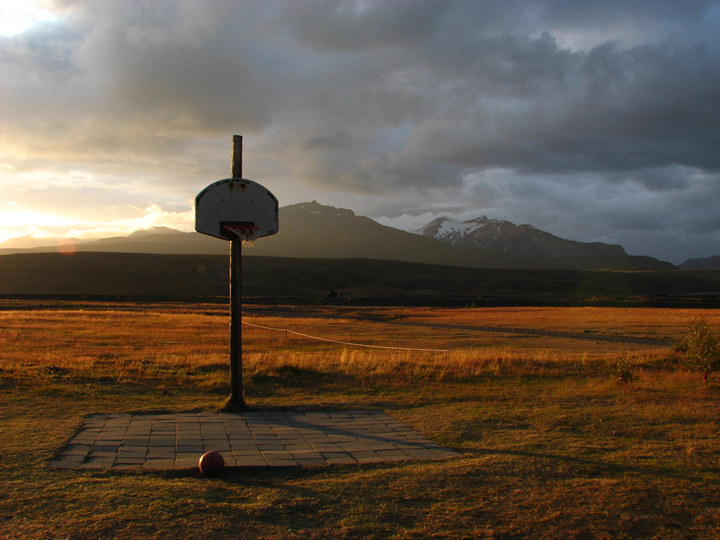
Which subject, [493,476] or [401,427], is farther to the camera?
[401,427]

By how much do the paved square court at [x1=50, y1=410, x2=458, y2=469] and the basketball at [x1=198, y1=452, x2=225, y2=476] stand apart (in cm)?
32

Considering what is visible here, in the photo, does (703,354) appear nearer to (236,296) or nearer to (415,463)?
(415,463)

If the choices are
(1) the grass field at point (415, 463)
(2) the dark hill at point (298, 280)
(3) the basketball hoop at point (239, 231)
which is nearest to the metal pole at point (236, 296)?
(3) the basketball hoop at point (239, 231)

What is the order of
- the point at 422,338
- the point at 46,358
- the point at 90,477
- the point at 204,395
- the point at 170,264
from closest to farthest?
the point at 90,477, the point at 204,395, the point at 46,358, the point at 422,338, the point at 170,264

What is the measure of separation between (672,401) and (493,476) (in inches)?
221

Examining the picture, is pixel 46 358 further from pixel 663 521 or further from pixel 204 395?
pixel 663 521

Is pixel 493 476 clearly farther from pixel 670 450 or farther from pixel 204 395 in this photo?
pixel 204 395

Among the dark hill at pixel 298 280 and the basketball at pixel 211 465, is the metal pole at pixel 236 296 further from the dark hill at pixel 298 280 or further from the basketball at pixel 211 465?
the dark hill at pixel 298 280

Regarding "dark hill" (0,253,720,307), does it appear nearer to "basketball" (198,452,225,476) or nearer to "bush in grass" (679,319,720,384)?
"bush in grass" (679,319,720,384)

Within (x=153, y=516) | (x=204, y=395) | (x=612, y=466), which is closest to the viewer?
(x=153, y=516)

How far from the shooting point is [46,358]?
15.3m

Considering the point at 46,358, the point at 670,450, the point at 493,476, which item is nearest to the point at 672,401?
the point at 670,450

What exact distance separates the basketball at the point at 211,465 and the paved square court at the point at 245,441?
0.32 m

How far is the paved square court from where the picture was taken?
20.7 feet
